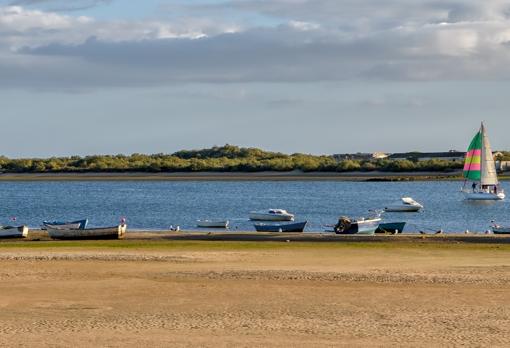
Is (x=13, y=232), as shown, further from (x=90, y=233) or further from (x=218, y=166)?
(x=218, y=166)

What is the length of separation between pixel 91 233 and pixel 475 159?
5662 centimetres

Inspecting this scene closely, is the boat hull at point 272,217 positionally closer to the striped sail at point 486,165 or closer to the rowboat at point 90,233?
the rowboat at point 90,233

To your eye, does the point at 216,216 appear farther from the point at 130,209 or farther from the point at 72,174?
the point at 72,174

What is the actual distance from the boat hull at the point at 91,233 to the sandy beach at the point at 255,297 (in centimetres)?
717

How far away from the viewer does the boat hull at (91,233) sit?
45.3 meters

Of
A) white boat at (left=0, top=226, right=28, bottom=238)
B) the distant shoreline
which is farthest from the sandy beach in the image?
the distant shoreline

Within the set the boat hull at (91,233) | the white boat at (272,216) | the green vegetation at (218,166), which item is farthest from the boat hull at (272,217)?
the green vegetation at (218,166)

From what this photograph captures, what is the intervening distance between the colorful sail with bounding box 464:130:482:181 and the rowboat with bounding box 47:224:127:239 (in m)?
55.2

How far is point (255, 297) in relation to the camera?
25.0 metres

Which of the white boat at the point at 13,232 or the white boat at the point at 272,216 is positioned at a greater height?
the white boat at the point at 13,232

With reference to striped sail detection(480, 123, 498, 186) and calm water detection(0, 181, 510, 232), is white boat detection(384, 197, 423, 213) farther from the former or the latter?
striped sail detection(480, 123, 498, 186)

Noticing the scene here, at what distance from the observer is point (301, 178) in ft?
513

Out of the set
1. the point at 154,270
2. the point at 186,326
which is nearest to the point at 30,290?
the point at 154,270

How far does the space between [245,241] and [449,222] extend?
86.9 feet
